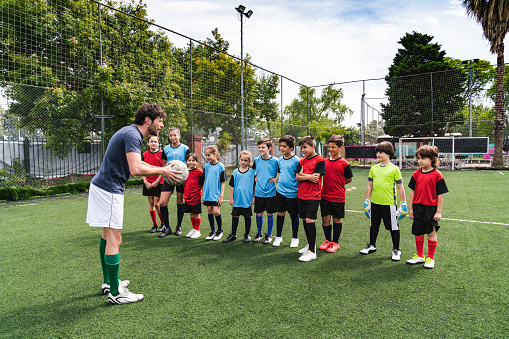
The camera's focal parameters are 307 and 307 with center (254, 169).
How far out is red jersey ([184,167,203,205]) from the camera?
515 centimetres

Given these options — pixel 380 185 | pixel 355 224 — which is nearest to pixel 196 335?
pixel 380 185

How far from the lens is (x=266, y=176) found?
4.73 meters

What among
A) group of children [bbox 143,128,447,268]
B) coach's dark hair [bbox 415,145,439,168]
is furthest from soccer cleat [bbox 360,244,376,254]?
coach's dark hair [bbox 415,145,439,168]

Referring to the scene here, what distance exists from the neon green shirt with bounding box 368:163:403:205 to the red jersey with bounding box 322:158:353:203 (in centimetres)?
39

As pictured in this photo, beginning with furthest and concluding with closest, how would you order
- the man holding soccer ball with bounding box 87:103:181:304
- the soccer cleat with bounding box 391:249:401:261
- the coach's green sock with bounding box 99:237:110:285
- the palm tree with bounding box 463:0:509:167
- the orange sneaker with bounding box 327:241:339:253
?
the palm tree with bounding box 463:0:509:167, the orange sneaker with bounding box 327:241:339:253, the soccer cleat with bounding box 391:249:401:261, the coach's green sock with bounding box 99:237:110:285, the man holding soccer ball with bounding box 87:103:181:304

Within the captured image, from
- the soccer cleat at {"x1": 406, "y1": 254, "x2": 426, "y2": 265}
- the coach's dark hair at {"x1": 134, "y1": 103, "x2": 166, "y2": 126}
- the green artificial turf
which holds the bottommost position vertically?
the green artificial turf

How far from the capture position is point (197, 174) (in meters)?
5.22

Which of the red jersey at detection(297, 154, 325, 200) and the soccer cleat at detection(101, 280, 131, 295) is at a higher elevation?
the red jersey at detection(297, 154, 325, 200)

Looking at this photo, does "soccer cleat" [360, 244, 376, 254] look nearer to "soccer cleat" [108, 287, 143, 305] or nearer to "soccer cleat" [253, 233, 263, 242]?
"soccer cleat" [253, 233, 263, 242]

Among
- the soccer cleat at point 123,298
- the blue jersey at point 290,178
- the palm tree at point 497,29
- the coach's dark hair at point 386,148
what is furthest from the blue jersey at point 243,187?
the palm tree at point 497,29

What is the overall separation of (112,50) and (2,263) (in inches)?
430

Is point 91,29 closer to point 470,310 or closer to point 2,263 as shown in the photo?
point 2,263

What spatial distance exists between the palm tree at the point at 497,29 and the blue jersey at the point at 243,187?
67.2 ft

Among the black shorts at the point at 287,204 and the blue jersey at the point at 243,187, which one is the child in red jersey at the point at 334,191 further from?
the blue jersey at the point at 243,187
